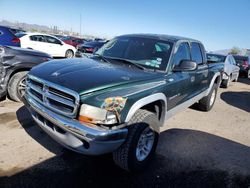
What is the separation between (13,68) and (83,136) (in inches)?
138

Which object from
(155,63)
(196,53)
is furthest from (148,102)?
(196,53)

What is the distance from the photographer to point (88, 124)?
2.75 metres

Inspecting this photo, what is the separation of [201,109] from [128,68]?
3.70 meters

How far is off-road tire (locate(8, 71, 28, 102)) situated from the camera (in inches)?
215

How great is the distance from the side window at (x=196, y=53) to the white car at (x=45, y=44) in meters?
10.8

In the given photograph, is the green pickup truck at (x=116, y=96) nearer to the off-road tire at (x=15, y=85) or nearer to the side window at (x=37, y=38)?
the off-road tire at (x=15, y=85)

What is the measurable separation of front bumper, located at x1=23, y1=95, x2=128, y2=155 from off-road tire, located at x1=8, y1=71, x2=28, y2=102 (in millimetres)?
2840

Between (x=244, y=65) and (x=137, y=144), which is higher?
(x=137, y=144)

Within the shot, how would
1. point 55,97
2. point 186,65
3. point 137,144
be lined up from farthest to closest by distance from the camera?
point 186,65 → point 137,144 → point 55,97

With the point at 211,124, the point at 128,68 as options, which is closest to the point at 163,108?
the point at 128,68

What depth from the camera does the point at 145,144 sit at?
355 cm

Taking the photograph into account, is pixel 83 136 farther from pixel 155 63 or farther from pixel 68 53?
pixel 68 53

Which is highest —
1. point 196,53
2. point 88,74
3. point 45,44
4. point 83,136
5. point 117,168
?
point 196,53

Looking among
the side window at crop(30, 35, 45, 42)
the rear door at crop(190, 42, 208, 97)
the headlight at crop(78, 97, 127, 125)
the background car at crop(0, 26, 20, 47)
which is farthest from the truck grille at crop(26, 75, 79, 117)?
the side window at crop(30, 35, 45, 42)
